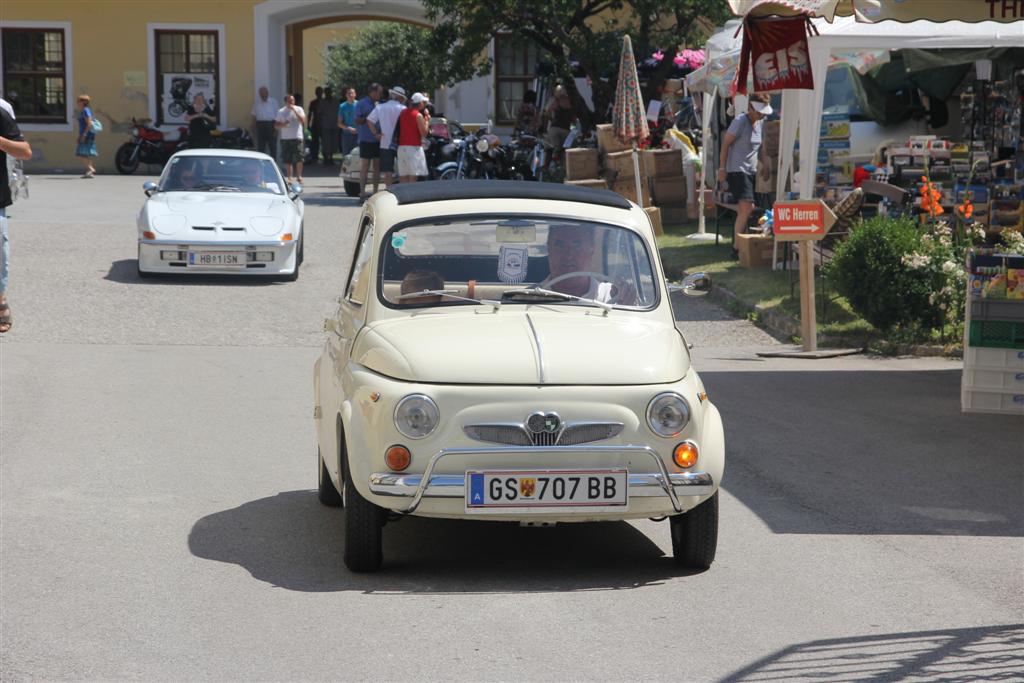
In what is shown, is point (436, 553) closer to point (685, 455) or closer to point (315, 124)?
point (685, 455)

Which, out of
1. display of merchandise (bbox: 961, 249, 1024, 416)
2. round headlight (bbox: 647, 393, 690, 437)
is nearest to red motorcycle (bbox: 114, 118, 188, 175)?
display of merchandise (bbox: 961, 249, 1024, 416)

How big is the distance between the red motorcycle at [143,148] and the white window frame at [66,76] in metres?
2.03

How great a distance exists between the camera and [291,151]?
2977 centimetres

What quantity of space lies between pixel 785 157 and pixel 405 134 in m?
8.95

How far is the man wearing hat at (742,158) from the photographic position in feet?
57.3

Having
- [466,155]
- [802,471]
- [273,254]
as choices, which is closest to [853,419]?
[802,471]

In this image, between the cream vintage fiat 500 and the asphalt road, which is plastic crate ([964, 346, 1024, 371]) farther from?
the cream vintage fiat 500

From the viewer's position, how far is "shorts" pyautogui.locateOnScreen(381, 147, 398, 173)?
2511 cm

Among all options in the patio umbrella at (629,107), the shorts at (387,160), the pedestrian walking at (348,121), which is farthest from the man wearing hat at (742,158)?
the pedestrian walking at (348,121)

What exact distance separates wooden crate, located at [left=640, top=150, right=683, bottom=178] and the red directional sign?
9380 millimetres

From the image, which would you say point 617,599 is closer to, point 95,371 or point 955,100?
point 95,371

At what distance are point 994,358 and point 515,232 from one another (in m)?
3.71

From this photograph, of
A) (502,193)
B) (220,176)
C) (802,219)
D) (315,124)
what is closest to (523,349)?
(502,193)

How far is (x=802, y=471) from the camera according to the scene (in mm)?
8383
